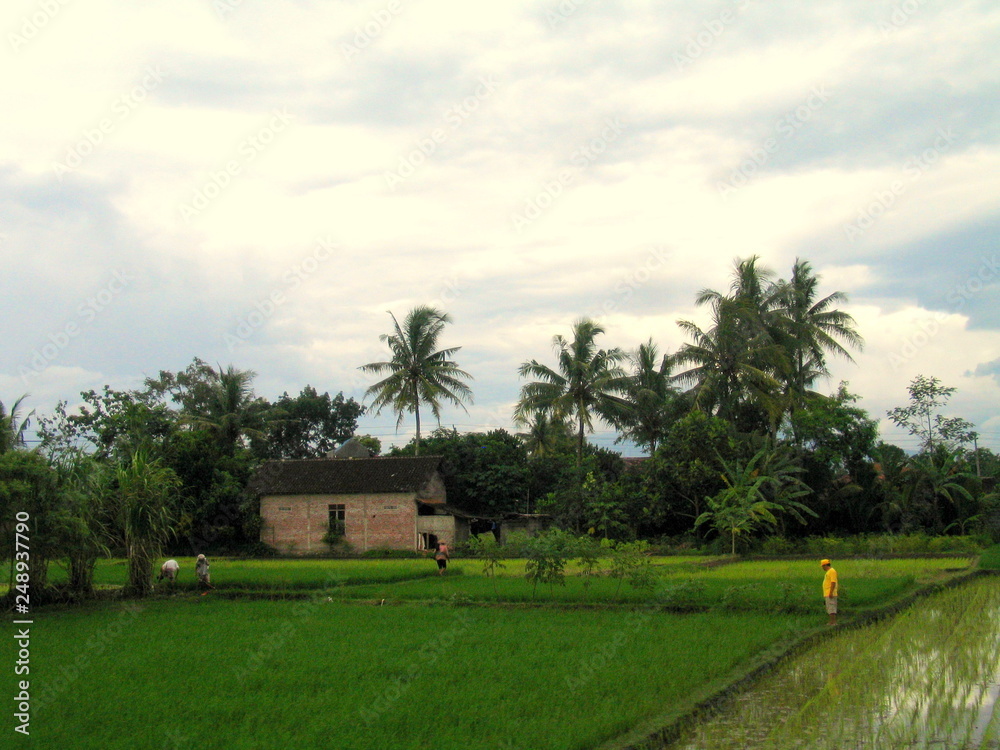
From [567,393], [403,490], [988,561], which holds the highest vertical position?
[567,393]

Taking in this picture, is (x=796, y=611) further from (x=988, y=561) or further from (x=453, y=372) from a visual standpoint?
(x=453, y=372)

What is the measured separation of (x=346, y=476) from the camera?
33625mm

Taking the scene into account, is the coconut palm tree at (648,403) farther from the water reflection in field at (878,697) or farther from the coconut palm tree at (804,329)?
the water reflection in field at (878,697)

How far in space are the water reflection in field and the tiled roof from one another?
21.9 m

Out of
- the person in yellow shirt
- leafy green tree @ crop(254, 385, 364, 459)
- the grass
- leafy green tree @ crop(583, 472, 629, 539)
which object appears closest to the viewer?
the grass

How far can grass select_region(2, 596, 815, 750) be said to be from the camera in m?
7.30

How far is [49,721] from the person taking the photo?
765 cm

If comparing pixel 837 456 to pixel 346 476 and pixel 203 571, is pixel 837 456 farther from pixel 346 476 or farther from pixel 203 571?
pixel 203 571

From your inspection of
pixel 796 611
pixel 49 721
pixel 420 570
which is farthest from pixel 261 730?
pixel 420 570

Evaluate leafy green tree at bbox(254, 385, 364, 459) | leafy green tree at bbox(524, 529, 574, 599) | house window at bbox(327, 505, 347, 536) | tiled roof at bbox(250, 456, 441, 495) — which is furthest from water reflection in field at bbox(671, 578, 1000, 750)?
leafy green tree at bbox(254, 385, 364, 459)

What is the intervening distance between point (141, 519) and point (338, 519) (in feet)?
49.4

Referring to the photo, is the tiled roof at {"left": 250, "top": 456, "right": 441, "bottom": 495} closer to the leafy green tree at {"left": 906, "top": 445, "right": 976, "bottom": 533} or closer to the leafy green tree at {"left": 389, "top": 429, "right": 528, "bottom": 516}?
the leafy green tree at {"left": 389, "top": 429, "right": 528, "bottom": 516}

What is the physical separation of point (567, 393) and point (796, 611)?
20433mm

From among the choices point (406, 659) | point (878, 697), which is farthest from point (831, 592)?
point (406, 659)
